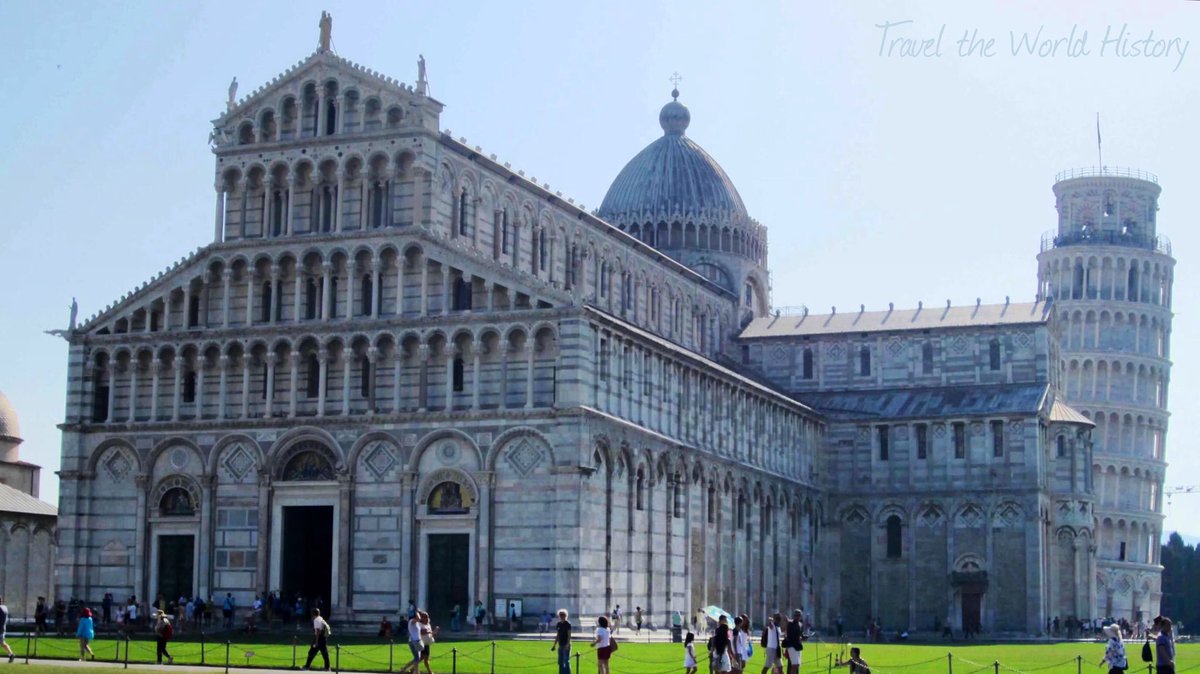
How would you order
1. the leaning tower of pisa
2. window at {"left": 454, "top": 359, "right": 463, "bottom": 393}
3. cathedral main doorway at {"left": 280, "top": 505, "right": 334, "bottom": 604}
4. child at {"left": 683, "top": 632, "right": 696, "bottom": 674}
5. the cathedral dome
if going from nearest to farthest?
1. child at {"left": 683, "top": 632, "right": 696, "bottom": 674}
2. window at {"left": 454, "top": 359, "right": 463, "bottom": 393}
3. cathedral main doorway at {"left": 280, "top": 505, "right": 334, "bottom": 604}
4. the cathedral dome
5. the leaning tower of pisa

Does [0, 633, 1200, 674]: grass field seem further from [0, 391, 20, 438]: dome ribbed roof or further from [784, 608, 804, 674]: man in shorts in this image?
[0, 391, 20, 438]: dome ribbed roof

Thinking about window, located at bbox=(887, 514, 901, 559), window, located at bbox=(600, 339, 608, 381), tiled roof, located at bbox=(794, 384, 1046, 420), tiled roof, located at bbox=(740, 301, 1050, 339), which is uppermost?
tiled roof, located at bbox=(740, 301, 1050, 339)

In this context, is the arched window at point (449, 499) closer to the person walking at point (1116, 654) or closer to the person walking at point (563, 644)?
the person walking at point (563, 644)

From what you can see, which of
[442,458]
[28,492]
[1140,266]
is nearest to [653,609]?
[442,458]

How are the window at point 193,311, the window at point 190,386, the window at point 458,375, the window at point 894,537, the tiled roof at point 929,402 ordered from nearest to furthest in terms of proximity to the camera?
the window at point 458,375 → the window at point 193,311 → the window at point 190,386 → the tiled roof at point 929,402 → the window at point 894,537

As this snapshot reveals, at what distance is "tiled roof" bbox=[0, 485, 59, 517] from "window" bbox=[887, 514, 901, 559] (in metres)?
39.1

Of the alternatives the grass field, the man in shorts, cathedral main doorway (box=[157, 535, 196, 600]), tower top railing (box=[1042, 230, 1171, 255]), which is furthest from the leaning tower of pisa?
the man in shorts

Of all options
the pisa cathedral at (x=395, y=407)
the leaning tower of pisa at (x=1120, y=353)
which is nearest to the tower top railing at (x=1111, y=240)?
the leaning tower of pisa at (x=1120, y=353)

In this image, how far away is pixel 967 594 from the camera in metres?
84.8

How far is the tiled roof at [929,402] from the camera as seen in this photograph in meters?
86.1

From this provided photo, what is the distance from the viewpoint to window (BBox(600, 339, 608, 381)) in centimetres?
6156

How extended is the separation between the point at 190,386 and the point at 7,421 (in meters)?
30.9

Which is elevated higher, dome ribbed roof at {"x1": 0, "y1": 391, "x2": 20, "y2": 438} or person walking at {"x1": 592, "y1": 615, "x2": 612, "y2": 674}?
dome ribbed roof at {"x1": 0, "y1": 391, "x2": 20, "y2": 438}

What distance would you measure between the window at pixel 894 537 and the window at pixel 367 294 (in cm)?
3358
